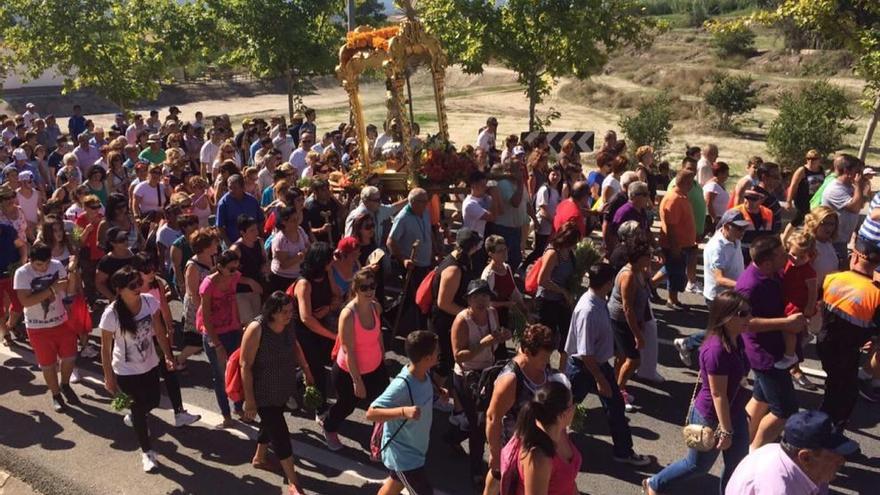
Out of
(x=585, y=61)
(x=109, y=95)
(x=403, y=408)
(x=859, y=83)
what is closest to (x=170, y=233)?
(x=403, y=408)

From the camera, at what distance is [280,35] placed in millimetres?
18719

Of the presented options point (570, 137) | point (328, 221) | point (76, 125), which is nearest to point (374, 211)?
point (328, 221)

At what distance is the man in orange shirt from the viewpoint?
887cm

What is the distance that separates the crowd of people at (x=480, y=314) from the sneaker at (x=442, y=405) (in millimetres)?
12

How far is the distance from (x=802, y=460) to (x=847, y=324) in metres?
2.47

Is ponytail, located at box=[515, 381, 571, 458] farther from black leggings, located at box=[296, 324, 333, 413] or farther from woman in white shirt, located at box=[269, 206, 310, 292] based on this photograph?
woman in white shirt, located at box=[269, 206, 310, 292]

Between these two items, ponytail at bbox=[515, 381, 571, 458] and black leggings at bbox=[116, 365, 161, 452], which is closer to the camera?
ponytail at bbox=[515, 381, 571, 458]

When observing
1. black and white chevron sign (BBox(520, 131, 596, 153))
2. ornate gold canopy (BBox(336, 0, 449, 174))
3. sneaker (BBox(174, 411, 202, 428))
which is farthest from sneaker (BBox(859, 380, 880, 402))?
black and white chevron sign (BBox(520, 131, 596, 153))

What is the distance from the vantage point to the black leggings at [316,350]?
259 inches

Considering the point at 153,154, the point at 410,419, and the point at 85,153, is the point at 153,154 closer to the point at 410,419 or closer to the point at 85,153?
the point at 85,153

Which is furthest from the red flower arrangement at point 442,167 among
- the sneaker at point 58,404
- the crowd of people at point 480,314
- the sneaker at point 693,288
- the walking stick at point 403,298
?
the sneaker at point 58,404

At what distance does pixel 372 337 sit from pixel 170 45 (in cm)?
1777

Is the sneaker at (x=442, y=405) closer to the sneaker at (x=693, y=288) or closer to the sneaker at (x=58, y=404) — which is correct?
the sneaker at (x=58, y=404)

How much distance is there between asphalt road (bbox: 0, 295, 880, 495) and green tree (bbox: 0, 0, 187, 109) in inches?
534
